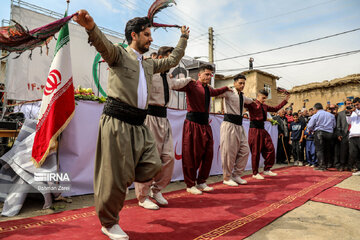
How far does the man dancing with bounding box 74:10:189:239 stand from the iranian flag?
1.40m

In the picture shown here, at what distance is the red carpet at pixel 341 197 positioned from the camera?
10.0 feet

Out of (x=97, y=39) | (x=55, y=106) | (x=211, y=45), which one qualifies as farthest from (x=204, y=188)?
(x=211, y=45)

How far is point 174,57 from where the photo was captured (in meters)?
2.30

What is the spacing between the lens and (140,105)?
78.2 inches

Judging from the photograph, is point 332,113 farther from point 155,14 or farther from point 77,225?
point 77,225

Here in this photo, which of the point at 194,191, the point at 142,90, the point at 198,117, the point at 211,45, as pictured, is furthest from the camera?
the point at 211,45

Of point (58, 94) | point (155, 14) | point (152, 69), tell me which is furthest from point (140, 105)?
point (58, 94)

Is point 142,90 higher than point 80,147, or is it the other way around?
point 142,90

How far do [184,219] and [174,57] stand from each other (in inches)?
63.7

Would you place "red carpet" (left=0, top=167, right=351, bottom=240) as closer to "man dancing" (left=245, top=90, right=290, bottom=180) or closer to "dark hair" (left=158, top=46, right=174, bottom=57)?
"man dancing" (left=245, top=90, right=290, bottom=180)

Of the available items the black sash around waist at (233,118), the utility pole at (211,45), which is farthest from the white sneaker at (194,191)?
the utility pole at (211,45)

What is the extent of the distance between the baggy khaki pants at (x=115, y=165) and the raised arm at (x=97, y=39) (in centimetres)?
48

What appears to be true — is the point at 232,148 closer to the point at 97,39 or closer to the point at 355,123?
the point at 97,39

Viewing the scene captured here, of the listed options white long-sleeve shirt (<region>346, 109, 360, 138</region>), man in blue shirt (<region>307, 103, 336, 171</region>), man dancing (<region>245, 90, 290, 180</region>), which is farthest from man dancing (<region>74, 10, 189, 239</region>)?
man in blue shirt (<region>307, 103, 336, 171</region>)
